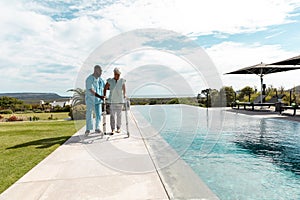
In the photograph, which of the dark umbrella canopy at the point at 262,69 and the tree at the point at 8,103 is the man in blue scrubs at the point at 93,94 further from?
the tree at the point at 8,103

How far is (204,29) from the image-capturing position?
878 cm

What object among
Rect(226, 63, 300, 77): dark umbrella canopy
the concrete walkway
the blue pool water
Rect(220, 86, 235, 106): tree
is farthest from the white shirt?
Rect(220, 86, 235, 106): tree

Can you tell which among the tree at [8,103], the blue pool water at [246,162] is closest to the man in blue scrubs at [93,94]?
the blue pool water at [246,162]

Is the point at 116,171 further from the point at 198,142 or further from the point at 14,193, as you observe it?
the point at 198,142

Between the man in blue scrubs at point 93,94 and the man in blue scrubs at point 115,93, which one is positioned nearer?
the man in blue scrubs at point 93,94

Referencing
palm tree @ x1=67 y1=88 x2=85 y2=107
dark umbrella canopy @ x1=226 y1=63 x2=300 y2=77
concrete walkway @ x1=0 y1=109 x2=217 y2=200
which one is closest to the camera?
concrete walkway @ x1=0 y1=109 x2=217 y2=200

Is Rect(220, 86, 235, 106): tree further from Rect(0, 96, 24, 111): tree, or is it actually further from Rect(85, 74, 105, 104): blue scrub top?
Rect(0, 96, 24, 111): tree

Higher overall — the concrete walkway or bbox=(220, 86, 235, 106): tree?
bbox=(220, 86, 235, 106): tree

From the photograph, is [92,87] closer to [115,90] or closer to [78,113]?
[115,90]

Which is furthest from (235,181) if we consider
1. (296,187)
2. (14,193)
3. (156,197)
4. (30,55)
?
(30,55)

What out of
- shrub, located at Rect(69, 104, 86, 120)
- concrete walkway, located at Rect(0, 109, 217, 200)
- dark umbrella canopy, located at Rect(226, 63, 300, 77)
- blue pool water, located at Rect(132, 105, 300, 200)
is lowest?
A: blue pool water, located at Rect(132, 105, 300, 200)

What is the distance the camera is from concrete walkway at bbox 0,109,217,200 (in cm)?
213

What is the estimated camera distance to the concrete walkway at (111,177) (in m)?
2.13

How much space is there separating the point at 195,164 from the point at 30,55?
37.1 feet
